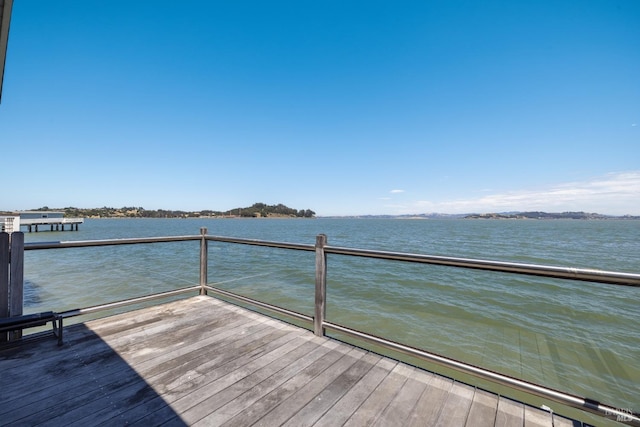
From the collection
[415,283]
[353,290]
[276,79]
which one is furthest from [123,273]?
[415,283]

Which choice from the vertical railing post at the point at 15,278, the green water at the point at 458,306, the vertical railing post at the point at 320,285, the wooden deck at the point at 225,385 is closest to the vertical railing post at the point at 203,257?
the wooden deck at the point at 225,385

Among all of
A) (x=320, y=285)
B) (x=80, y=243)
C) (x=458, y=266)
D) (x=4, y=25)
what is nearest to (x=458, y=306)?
(x=320, y=285)

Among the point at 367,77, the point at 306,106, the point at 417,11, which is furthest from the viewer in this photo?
the point at 306,106

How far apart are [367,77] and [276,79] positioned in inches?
198

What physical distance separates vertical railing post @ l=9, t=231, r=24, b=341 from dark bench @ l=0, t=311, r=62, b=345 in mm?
227

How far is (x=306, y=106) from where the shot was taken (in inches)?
722

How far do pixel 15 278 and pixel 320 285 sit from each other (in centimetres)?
274

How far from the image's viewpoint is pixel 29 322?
2168mm

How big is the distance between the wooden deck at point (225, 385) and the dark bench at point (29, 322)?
0.57 feet

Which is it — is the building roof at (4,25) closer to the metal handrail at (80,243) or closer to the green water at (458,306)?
the metal handrail at (80,243)

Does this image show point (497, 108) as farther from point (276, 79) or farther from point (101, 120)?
point (101, 120)

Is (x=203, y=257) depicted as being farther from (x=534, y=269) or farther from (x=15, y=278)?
(x=534, y=269)

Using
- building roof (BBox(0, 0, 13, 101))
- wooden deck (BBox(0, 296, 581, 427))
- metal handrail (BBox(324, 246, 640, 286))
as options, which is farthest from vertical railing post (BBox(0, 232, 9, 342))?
metal handrail (BBox(324, 246, 640, 286))

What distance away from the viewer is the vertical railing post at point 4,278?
7.45 ft
